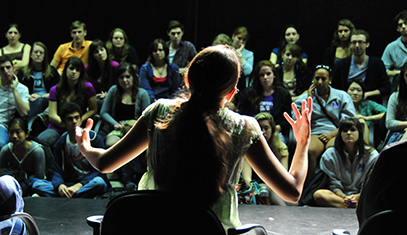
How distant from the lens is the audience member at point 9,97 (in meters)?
4.62

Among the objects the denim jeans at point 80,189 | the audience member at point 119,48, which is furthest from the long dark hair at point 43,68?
the denim jeans at point 80,189

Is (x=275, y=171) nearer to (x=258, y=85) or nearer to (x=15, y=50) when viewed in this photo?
(x=258, y=85)

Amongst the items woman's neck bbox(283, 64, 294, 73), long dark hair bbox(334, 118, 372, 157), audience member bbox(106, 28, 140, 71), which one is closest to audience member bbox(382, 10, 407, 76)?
woman's neck bbox(283, 64, 294, 73)

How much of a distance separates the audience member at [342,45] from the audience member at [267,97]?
0.94 metres

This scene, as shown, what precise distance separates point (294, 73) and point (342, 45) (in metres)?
0.74

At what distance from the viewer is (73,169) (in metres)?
3.86

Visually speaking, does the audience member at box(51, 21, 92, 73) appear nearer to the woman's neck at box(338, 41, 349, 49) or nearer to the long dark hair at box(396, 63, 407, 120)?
the woman's neck at box(338, 41, 349, 49)

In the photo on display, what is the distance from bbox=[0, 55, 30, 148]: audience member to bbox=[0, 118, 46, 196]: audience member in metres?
0.70

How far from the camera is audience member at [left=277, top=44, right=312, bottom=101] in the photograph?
477 centimetres

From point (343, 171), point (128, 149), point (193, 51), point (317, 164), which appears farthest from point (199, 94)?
point (193, 51)

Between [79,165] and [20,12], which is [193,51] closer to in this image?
[79,165]

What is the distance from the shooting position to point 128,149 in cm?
146

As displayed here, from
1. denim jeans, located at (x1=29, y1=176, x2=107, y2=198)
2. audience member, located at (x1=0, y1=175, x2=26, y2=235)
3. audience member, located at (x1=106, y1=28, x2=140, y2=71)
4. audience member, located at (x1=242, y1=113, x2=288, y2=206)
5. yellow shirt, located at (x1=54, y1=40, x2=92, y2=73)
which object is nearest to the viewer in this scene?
audience member, located at (x1=0, y1=175, x2=26, y2=235)

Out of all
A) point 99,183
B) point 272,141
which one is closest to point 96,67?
point 99,183
